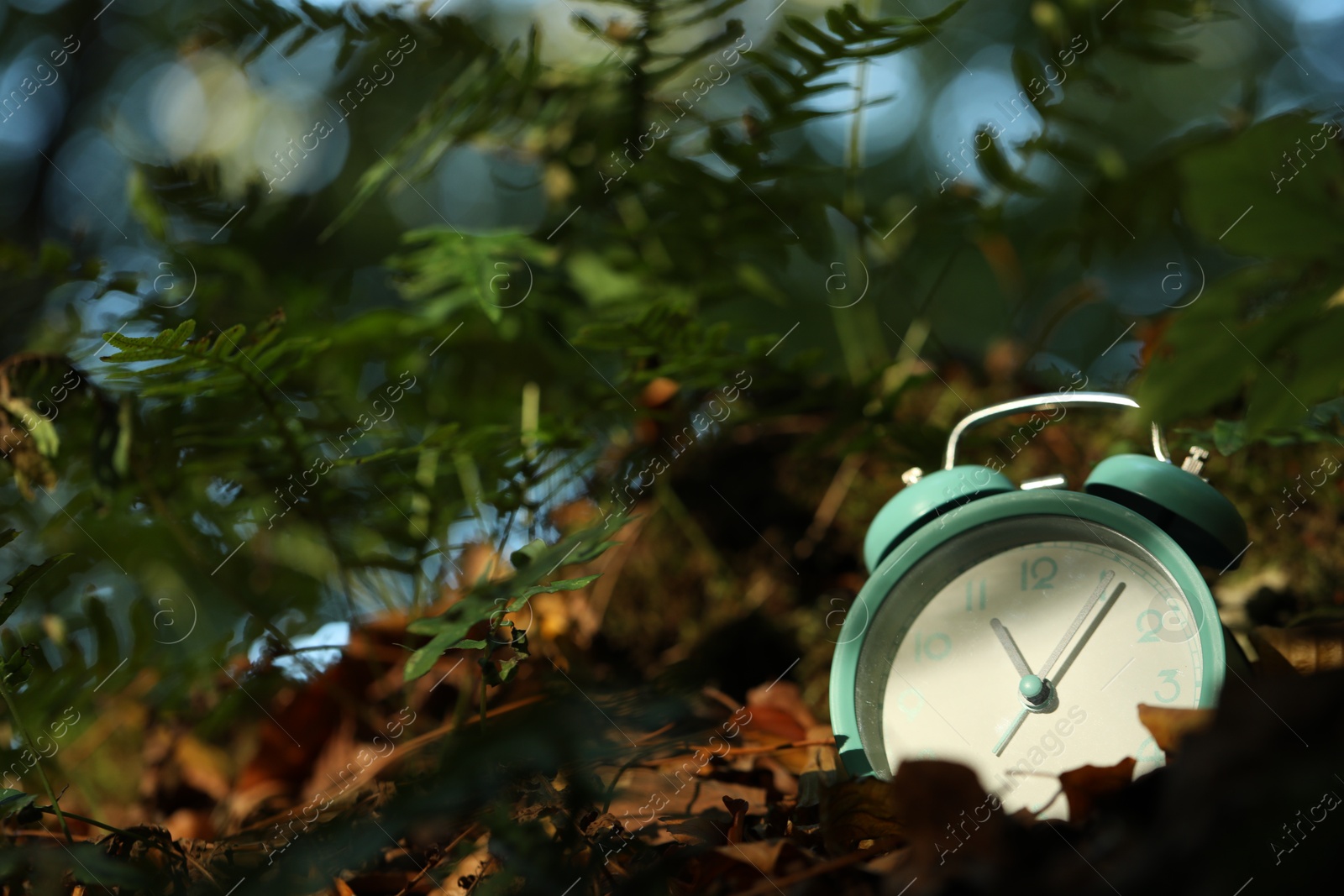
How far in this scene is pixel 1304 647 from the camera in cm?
79

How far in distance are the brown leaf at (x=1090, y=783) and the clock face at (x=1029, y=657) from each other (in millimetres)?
68

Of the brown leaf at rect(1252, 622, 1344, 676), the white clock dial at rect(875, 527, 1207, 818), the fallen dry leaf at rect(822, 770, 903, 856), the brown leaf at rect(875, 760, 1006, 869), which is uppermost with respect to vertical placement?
the brown leaf at rect(875, 760, 1006, 869)

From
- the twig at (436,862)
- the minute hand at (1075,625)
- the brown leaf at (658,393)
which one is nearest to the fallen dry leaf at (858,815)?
the minute hand at (1075,625)

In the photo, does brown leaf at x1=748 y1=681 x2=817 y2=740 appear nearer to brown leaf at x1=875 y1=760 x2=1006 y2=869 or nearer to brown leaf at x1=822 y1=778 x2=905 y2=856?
brown leaf at x1=822 y1=778 x2=905 y2=856

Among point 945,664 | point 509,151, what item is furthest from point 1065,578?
point 509,151

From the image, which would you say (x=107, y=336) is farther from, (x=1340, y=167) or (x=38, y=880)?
(x=1340, y=167)

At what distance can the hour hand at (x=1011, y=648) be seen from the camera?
79 cm

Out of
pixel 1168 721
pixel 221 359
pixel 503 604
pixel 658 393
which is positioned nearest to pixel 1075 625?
pixel 1168 721

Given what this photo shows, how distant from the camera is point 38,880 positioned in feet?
2.10

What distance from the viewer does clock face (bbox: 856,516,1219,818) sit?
735 millimetres

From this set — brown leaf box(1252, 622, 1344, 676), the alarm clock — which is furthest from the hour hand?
brown leaf box(1252, 622, 1344, 676)

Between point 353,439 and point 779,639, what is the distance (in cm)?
71

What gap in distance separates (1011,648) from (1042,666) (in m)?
0.03

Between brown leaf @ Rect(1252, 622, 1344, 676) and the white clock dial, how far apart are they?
0.14 meters
